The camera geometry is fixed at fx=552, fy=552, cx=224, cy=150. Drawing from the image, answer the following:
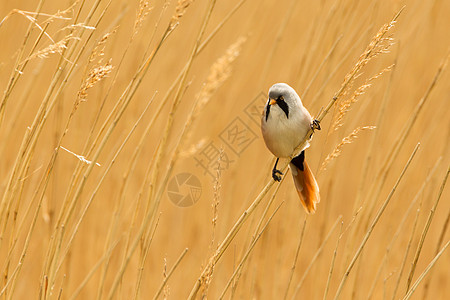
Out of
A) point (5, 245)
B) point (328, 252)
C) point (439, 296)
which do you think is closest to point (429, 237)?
point (439, 296)

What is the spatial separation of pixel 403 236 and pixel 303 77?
1.10m

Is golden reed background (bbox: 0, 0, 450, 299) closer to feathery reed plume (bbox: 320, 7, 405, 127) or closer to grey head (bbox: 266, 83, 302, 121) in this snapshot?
grey head (bbox: 266, 83, 302, 121)

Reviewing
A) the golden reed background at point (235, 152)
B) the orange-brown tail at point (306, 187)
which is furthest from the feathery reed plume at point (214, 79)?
the orange-brown tail at point (306, 187)

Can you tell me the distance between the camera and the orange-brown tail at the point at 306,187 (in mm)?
1865

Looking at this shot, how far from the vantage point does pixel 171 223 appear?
8.46ft

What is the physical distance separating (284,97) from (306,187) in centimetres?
34

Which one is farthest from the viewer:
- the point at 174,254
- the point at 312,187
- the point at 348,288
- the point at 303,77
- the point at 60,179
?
the point at 60,179

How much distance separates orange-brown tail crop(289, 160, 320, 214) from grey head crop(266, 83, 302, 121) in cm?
22

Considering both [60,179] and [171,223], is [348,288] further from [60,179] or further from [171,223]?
[60,179]

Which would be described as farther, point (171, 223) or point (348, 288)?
point (171, 223)

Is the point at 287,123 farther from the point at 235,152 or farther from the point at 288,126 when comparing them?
the point at 235,152

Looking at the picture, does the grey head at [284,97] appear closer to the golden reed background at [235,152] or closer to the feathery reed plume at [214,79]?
the golden reed background at [235,152]

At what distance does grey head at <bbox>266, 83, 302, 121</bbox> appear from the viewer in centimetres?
182

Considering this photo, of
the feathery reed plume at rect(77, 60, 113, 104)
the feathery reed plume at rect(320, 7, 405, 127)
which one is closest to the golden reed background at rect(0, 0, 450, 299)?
the feathery reed plume at rect(320, 7, 405, 127)
